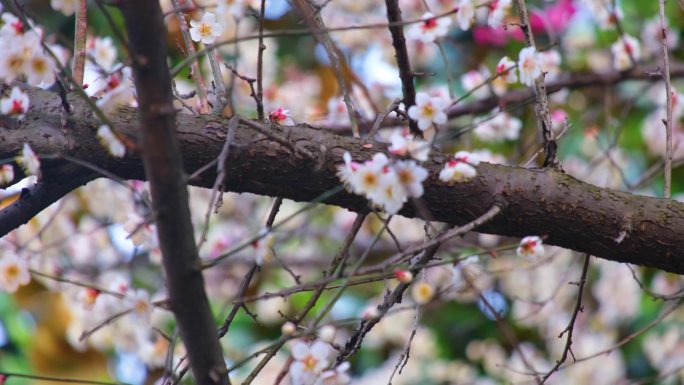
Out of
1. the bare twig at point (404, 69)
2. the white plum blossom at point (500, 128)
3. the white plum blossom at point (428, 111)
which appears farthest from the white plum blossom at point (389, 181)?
the white plum blossom at point (500, 128)

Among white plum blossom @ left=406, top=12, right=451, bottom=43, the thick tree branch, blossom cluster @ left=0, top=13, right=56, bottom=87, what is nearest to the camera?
the thick tree branch

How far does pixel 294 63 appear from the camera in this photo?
340 cm

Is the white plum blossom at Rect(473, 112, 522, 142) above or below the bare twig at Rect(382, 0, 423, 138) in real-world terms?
above

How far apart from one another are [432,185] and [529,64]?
7.7 inches

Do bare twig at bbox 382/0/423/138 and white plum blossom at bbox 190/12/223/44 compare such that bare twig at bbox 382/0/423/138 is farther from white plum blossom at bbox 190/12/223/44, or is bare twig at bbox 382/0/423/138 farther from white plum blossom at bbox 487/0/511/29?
white plum blossom at bbox 190/12/223/44

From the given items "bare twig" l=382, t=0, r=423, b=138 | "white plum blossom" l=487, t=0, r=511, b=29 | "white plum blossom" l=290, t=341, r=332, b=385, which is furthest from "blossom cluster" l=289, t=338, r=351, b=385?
"white plum blossom" l=487, t=0, r=511, b=29

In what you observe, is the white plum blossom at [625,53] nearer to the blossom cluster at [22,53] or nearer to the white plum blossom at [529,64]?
the white plum blossom at [529,64]

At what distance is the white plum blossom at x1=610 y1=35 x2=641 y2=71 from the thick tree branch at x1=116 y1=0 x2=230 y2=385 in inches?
53.4

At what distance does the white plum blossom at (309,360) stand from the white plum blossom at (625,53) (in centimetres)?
126

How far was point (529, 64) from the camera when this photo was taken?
0.99 metres

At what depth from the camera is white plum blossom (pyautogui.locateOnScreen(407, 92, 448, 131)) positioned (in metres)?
0.89

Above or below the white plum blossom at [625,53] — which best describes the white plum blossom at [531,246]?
below

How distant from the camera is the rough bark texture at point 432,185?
0.93 metres

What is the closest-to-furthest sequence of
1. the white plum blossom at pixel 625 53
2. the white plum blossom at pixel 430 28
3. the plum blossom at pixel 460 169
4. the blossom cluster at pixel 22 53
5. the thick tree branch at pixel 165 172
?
the thick tree branch at pixel 165 172 < the blossom cluster at pixel 22 53 < the plum blossom at pixel 460 169 < the white plum blossom at pixel 430 28 < the white plum blossom at pixel 625 53
